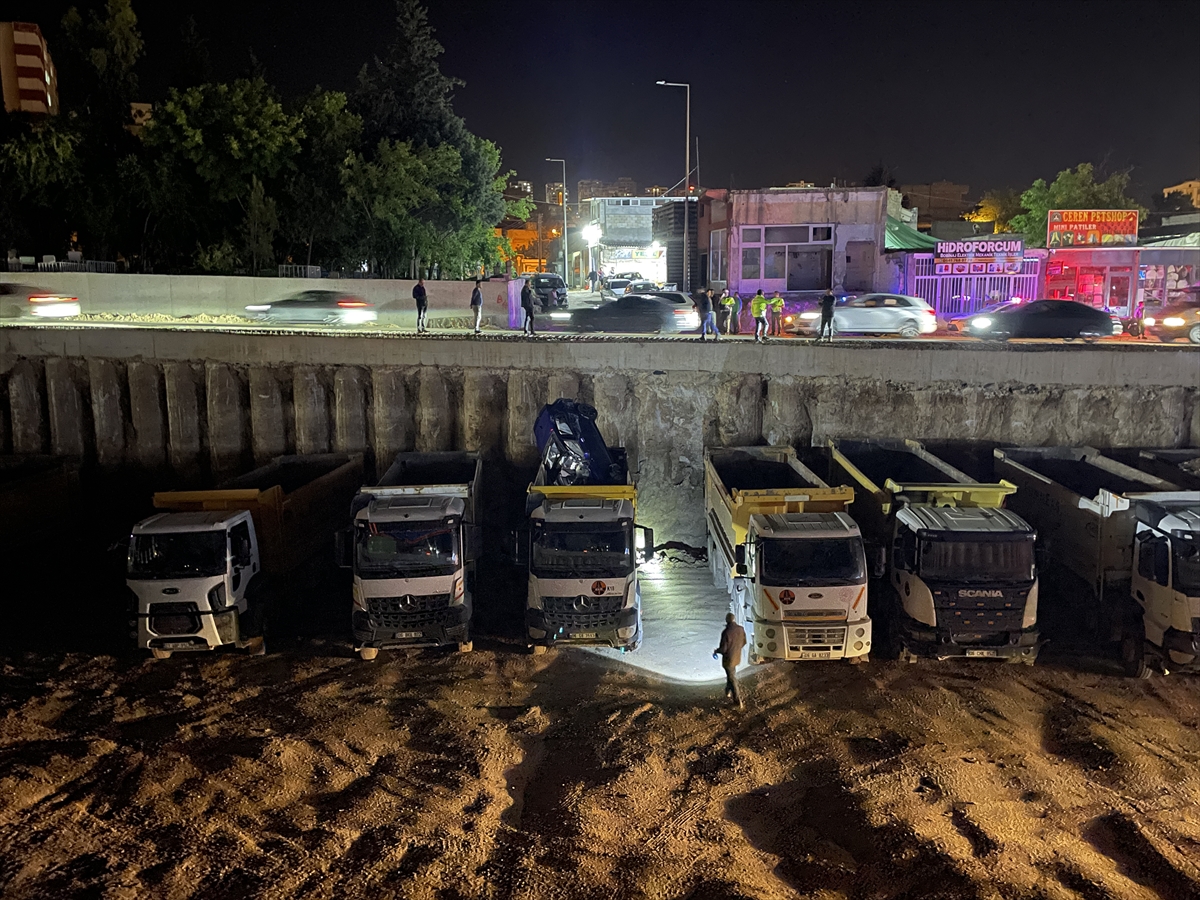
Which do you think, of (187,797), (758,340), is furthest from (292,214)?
(187,797)

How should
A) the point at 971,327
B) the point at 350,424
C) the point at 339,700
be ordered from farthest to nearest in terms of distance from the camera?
the point at 971,327 < the point at 350,424 < the point at 339,700

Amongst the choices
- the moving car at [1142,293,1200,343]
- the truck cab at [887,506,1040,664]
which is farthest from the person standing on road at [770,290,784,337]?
the truck cab at [887,506,1040,664]

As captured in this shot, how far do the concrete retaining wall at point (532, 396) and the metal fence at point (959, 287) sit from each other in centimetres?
1072

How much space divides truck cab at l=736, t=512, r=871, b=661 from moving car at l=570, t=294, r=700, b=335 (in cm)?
1458

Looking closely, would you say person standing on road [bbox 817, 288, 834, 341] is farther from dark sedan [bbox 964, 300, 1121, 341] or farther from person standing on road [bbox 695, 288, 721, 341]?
dark sedan [bbox 964, 300, 1121, 341]

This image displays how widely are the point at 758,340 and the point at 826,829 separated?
14.3 m

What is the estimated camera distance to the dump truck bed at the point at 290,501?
13.6m

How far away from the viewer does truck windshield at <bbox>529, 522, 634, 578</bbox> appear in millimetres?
12242

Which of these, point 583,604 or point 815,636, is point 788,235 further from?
point 583,604

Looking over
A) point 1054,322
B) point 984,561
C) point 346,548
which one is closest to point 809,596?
point 984,561

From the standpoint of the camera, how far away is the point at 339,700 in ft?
40.4

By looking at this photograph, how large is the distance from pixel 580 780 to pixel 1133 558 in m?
8.87

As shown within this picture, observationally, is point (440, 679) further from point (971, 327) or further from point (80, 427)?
point (971, 327)

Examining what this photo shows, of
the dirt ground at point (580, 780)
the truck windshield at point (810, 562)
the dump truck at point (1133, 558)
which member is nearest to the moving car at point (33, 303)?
the dirt ground at point (580, 780)
